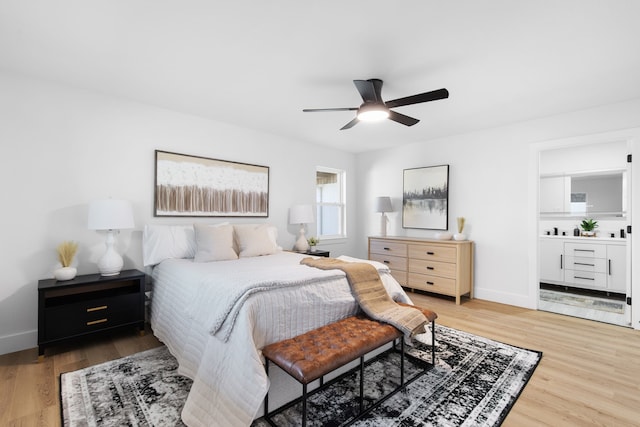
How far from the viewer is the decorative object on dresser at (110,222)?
2.69m

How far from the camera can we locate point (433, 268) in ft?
14.0

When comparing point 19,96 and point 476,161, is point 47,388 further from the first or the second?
point 476,161

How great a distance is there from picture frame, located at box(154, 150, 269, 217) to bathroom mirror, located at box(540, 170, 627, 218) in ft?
15.8

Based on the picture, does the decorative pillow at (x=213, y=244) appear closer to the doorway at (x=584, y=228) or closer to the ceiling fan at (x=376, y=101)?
the ceiling fan at (x=376, y=101)

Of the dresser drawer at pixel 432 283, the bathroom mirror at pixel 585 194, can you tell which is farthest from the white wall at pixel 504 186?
the bathroom mirror at pixel 585 194

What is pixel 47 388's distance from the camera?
2039mm

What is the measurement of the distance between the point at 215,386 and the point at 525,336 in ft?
9.49

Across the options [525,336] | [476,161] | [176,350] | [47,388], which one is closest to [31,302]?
[47,388]

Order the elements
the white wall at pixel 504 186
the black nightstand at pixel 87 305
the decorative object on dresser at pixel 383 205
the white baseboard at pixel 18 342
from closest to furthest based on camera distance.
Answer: the black nightstand at pixel 87 305
the white baseboard at pixel 18 342
the white wall at pixel 504 186
the decorative object on dresser at pixel 383 205

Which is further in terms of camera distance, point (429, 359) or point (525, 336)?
point (525, 336)

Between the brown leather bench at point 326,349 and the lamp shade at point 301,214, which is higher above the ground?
the lamp shade at point 301,214

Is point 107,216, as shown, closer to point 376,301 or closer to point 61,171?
point 61,171

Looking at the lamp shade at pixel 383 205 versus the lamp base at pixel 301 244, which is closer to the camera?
the lamp base at pixel 301 244

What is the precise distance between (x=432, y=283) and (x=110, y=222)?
12.8 ft
